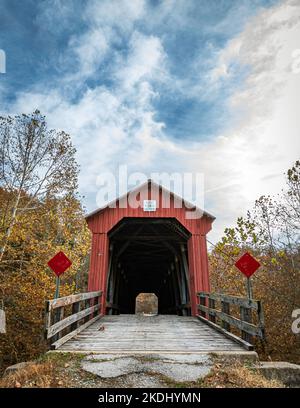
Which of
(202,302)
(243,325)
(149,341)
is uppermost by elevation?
(202,302)

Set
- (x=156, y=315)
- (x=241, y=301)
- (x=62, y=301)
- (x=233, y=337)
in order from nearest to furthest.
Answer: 1. (x=62, y=301)
2. (x=241, y=301)
3. (x=233, y=337)
4. (x=156, y=315)

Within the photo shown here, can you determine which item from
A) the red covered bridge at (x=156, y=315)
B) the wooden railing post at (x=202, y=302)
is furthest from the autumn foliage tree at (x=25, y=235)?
the wooden railing post at (x=202, y=302)

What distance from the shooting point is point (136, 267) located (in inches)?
800

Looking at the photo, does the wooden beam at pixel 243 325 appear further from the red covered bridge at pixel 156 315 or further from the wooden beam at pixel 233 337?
the wooden beam at pixel 233 337

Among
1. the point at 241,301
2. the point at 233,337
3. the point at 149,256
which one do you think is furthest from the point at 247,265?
the point at 149,256

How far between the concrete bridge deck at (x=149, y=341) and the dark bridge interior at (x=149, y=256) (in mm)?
4245

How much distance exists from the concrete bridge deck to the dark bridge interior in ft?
13.9

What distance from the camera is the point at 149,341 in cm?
541

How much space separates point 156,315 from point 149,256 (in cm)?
599

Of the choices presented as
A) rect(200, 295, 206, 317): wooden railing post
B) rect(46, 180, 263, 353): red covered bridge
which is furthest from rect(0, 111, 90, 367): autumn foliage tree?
rect(200, 295, 206, 317): wooden railing post

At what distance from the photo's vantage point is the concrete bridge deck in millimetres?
4629

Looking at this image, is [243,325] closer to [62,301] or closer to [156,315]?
[62,301]

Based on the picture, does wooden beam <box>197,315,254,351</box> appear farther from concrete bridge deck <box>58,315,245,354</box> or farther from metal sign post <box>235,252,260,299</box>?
metal sign post <box>235,252,260,299</box>
